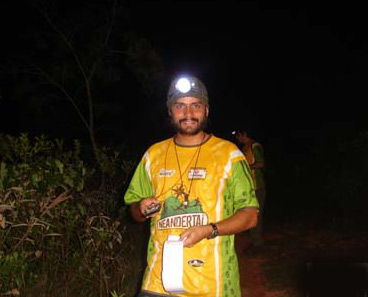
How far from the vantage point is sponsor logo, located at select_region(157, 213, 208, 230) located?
2.27 metres

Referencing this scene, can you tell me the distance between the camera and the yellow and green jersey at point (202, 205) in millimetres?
2229

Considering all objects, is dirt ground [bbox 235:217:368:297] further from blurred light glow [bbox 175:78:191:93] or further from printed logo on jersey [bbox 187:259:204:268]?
blurred light glow [bbox 175:78:191:93]

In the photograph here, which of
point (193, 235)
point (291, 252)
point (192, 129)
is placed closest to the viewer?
point (193, 235)

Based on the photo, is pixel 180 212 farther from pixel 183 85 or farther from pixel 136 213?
pixel 183 85

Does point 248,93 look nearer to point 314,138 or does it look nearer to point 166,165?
point 314,138

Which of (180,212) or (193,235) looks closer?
(193,235)

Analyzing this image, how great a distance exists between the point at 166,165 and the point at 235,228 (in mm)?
499

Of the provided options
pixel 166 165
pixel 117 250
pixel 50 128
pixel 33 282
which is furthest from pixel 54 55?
pixel 166 165

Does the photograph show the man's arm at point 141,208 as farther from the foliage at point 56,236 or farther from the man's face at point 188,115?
the foliage at point 56,236

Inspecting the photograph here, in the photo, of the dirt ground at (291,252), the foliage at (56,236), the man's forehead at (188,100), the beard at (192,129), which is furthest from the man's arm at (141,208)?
the dirt ground at (291,252)

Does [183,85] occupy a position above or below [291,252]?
above

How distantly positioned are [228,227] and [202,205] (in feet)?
0.57

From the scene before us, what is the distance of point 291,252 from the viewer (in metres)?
7.50

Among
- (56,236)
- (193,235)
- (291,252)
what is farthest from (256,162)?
(193,235)
